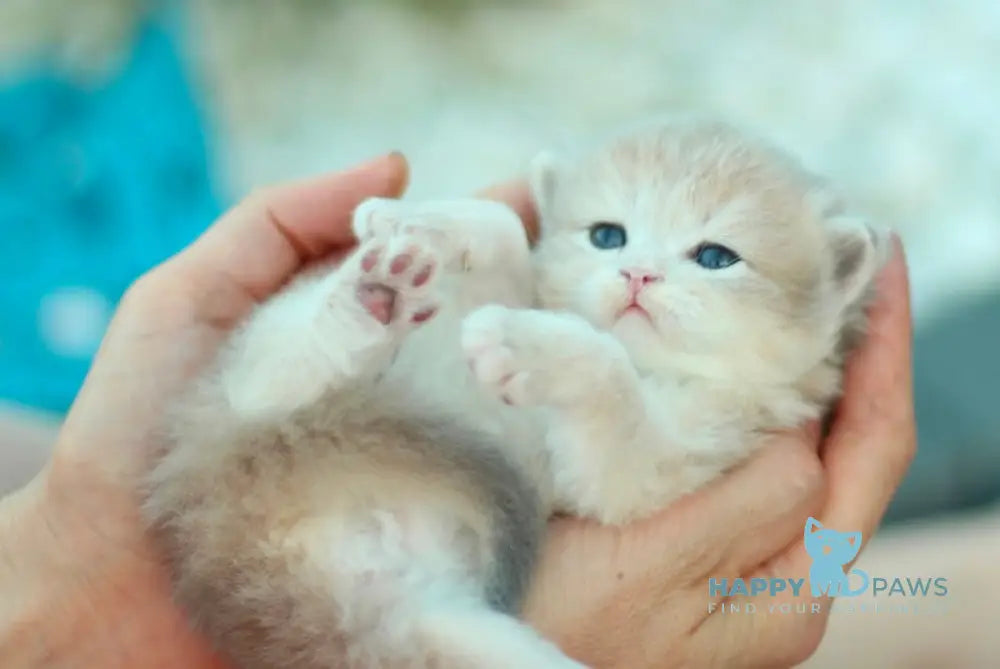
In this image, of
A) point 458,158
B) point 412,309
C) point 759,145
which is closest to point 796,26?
point 458,158

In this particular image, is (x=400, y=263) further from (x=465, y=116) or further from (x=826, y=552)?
(x=465, y=116)

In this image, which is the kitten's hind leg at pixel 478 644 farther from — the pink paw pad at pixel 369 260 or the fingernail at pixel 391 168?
the fingernail at pixel 391 168

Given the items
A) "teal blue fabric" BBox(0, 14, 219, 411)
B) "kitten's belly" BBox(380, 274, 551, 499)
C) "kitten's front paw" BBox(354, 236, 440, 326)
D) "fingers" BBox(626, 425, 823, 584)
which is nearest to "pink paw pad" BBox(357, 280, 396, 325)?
"kitten's front paw" BBox(354, 236, 440, 326)

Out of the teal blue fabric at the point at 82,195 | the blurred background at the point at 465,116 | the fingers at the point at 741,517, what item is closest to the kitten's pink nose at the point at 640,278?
the fingers at the point at 741,517

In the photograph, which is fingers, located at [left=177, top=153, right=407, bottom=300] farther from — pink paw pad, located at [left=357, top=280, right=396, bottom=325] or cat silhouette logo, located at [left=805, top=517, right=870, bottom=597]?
cat silhouette logo, located at [left=805, top=517, right=870, bottom=597]

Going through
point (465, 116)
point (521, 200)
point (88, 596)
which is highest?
point (521, 200)

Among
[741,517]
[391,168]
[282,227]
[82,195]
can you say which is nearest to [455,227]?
→ [391,168]

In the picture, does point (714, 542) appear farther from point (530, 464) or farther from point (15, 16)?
point (15, 16)
